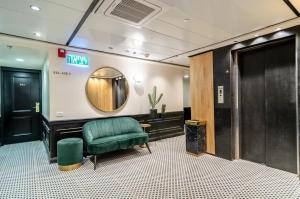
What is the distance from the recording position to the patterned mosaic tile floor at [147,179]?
2566mm

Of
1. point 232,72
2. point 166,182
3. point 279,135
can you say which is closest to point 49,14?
point 166,182

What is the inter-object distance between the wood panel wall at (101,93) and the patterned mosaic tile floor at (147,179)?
51.8 inches

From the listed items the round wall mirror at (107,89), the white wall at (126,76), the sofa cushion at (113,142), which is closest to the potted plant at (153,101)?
the white wall at (126,76)

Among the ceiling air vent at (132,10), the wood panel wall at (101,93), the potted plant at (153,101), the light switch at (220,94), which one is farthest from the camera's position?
the potted plant at (153,101)

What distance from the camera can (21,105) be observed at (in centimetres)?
565

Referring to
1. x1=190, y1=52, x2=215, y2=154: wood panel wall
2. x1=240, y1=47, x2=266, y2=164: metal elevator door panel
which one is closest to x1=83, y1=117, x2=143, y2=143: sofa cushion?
x1=190, y1=52, x2=215, y2=154: wood panel wall

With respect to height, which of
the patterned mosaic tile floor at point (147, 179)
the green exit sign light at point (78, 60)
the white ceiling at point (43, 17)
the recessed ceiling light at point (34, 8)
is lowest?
the patterned mosaic tile floor at point (147, 179)

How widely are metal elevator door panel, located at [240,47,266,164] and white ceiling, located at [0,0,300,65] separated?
2.69 ft

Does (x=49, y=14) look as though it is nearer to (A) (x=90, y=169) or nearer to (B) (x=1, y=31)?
(B) (x=1, y=31)

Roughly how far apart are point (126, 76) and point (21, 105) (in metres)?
3.68

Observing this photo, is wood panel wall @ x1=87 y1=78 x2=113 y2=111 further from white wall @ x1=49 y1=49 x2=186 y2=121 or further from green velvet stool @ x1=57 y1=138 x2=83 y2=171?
green velvet stool @ x1=57 y1=138 x2=83 y2=171

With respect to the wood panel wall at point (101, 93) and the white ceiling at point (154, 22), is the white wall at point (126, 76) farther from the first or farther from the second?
the white ceiling at point (154, 22)

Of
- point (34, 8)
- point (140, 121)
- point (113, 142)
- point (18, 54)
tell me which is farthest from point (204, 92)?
point (18, 54)

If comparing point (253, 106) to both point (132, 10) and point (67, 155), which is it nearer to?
point (132, 10)
